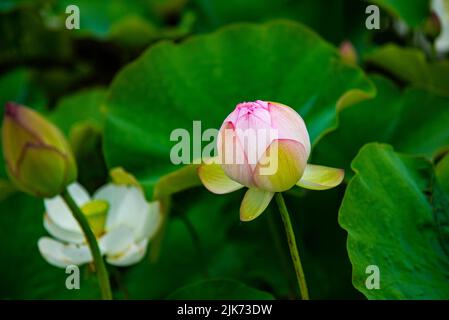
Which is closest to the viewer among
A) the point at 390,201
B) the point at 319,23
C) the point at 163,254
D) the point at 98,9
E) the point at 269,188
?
the point at 269,188

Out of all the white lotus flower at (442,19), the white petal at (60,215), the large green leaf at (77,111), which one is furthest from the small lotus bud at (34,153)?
the white lotus flower at (442,19)

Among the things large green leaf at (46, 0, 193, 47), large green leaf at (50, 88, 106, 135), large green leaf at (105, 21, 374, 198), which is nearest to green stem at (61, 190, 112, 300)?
large green leaf at (105, 21, 374, 198)

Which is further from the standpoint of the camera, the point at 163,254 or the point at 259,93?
the point at 163,254

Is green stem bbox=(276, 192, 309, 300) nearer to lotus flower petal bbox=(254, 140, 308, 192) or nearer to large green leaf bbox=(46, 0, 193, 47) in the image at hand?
lotus flower petal bbox=(254, 140, 308, 192)

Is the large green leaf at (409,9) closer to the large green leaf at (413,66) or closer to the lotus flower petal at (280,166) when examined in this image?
the large green leaf at (413,66)

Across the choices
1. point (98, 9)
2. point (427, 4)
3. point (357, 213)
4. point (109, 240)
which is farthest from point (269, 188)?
point (98, 9)

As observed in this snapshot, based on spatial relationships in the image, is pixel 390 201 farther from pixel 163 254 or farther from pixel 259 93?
pixel 163 254
